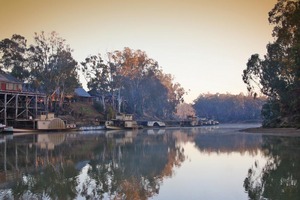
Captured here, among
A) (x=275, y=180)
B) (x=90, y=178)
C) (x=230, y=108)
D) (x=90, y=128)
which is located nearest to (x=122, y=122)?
(x=90, y=128)

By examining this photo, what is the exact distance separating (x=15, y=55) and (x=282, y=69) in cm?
5602

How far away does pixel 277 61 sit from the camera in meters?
62.7

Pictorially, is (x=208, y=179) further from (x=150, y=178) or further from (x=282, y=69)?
(x=282, y=69)

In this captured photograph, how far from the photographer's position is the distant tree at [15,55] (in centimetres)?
7700

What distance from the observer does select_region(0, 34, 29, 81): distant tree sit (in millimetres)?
77000

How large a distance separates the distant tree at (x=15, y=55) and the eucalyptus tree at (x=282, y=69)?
48.4 metres

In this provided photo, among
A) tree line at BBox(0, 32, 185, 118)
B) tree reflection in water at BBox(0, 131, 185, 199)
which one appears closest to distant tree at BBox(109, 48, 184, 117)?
tree line at BBox(0, 32, 185, 118)

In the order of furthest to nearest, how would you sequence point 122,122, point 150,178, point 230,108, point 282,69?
point 230,108, point 122,122, point 282,69, point 150,178

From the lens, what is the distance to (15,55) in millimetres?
76938

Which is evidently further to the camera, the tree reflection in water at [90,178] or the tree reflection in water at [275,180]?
the tree reflection in water at [90,178]

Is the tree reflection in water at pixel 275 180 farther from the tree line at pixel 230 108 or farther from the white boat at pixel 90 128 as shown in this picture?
the tree line at pixel 230 108

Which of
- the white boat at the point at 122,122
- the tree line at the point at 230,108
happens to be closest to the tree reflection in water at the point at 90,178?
the white boat at the point at 122,122

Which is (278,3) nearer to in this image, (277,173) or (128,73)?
(277,173)

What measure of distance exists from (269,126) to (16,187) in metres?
59.1
